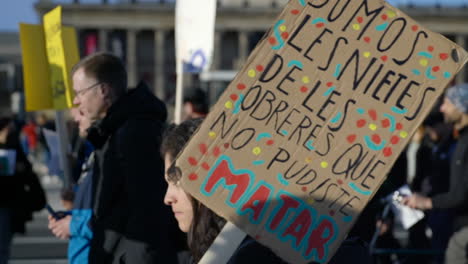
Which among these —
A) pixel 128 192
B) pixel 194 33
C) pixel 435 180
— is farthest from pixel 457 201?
pixel 128 192

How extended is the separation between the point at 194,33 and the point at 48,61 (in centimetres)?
134

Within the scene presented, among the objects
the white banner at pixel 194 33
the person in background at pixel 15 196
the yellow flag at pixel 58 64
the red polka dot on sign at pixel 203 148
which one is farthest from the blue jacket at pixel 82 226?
the person in background at pixel 15 196

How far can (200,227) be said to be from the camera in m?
2.54

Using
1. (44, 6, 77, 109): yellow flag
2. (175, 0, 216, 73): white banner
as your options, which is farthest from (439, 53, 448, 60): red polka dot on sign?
(175, 0, 216, 73): white banner

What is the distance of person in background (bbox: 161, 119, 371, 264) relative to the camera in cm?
234

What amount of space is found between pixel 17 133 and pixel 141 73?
7424 cm

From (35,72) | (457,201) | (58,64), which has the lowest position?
(457,201)

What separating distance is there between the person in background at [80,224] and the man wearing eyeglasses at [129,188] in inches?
2.9

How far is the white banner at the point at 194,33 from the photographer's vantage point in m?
6.18

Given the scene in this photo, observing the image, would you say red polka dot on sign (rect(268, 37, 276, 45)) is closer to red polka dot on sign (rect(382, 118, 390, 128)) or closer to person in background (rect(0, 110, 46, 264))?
red polka dot on sign (rect(382, 118, 390, 128))

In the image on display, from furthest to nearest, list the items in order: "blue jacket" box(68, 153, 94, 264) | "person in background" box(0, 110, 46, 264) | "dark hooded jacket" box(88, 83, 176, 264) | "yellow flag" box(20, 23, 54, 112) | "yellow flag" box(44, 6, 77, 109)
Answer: "person in background" box(0, 110, 46, 264)
"yellow flag" box(20, 23, 54, 112)
"yellow flag" box(44, 6, 77, 109)
"blue jacket" box(68, 153, 94, 264)
"dark hooded jacket" box(88, 83, 176, 264)

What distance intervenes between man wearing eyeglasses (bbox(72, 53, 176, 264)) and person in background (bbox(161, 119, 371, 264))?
3.37ft

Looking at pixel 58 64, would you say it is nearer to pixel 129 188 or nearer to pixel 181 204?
pixel 129 188

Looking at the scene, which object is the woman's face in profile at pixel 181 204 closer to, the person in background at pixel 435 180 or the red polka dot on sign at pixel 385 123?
the red polka dot on sign at pixel 385 123
